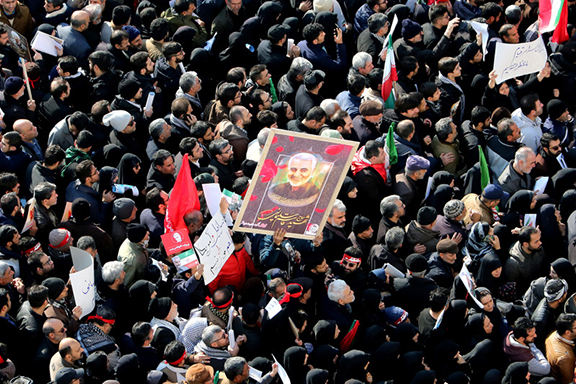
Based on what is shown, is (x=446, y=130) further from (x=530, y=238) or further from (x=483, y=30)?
(x=483, y=30)

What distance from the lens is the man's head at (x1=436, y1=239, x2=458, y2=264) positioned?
9.93m

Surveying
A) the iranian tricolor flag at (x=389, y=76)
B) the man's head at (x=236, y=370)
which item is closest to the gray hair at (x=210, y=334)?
the man's head at (x=236, y=370)

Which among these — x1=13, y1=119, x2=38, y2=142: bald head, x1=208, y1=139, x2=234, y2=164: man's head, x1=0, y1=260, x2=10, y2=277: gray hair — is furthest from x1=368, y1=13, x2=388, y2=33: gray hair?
x1=0, y1=260, x2=10, y2=277: gray hair

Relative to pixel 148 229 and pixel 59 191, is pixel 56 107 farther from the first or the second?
pixel 148 229

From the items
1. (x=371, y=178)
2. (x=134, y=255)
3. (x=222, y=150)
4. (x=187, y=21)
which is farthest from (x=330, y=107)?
(x=134, y=255)

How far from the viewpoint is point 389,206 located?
10.3 meters

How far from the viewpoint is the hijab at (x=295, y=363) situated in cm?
863

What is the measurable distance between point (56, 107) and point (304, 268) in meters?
4.15

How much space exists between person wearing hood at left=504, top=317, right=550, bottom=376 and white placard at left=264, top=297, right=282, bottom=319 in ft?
7.80

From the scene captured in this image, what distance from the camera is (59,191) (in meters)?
10.7

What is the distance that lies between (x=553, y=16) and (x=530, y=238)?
4.26 meters

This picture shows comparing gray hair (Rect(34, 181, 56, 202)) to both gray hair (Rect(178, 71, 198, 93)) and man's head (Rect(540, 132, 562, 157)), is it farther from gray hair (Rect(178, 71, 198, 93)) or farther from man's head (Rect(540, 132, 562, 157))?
man's head (Rect(540, 132, 562, 157))

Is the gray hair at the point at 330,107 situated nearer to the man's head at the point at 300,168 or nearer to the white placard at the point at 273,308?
the man's head at the point at 300,168

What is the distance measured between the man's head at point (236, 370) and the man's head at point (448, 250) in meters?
2.80
